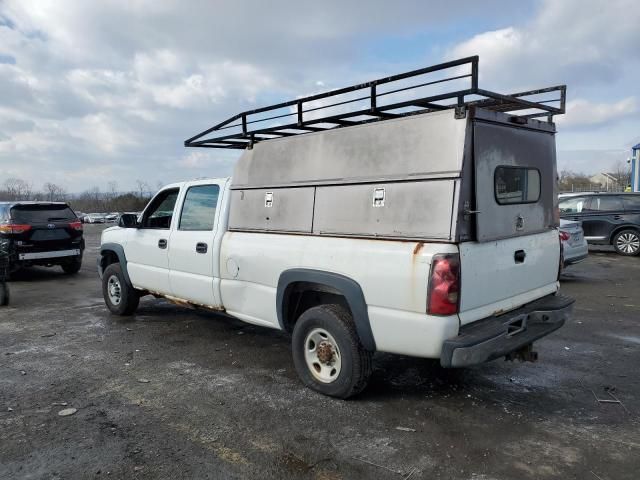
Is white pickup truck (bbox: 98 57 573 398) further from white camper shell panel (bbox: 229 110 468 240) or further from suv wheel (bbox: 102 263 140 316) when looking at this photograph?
suv wheel (bbox: 102 263 140 316)

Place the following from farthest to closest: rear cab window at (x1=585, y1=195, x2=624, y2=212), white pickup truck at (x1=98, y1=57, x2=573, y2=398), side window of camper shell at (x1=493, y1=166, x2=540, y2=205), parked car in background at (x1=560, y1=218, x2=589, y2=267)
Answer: rear cab window at (x1=585, y1=195, x2=624, y2=212) → parked car in background at (x1=560, y1=218, x2=589, y2=267) → side window of camper shell at (x1=493, y1=166, x2=540, y2=205) → white pickup truck at (x1=98, y1=57, x2=573, y2=398)

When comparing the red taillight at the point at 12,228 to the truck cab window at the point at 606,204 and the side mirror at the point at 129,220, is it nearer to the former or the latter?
the side mirror at the point at 129,220

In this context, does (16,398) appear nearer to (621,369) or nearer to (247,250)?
(247,250)

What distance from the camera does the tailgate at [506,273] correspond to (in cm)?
365

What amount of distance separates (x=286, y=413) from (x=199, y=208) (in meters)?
2.76

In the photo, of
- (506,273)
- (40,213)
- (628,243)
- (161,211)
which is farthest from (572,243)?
(40,213)

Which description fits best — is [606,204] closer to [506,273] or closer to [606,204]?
[606,204]

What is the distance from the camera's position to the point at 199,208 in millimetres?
5805

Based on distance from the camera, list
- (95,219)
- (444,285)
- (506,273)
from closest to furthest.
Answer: (444,285), (506,273), (95,219)

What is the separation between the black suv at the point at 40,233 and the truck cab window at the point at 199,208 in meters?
6.06

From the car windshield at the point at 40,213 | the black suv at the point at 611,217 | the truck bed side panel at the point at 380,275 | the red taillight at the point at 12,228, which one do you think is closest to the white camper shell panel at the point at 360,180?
the truck bed side panel at the point at 380,275

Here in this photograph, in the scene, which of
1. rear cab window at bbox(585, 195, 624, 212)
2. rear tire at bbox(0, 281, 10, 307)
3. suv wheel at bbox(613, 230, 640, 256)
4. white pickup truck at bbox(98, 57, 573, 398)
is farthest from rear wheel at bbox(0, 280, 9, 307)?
suv wheel at bbox(613, 230, 640, 256)

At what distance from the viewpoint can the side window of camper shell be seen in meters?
4.02

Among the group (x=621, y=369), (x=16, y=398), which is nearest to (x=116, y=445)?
(x=16, y=398)
